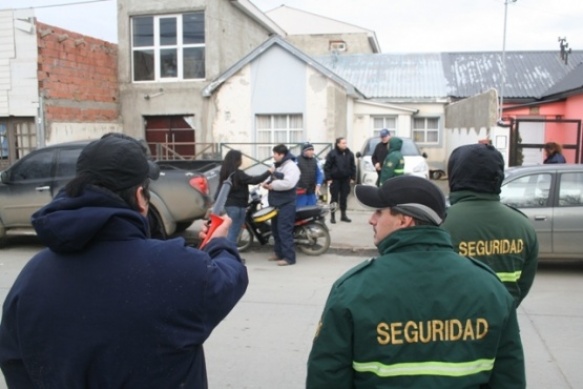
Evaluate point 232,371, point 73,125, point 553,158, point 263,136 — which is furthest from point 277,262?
point 73,125

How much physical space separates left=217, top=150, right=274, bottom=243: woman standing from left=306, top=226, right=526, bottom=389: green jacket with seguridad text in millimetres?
6028

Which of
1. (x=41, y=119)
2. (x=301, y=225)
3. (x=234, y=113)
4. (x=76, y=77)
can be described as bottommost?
(x=301, y=225)

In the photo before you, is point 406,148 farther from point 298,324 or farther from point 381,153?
point 298,324

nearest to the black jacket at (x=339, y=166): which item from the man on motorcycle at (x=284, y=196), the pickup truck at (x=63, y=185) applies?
the pickup truck at (x=63, y=185)

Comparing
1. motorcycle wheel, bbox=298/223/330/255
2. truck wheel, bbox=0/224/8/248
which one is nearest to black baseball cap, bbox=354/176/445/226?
motorcycle wheel, bbox=298/223/330/255

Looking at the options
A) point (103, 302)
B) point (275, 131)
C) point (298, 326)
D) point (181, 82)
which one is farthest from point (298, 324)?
point (181, 82)

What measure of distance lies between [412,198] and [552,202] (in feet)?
21.2

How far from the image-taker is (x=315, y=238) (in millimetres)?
8852

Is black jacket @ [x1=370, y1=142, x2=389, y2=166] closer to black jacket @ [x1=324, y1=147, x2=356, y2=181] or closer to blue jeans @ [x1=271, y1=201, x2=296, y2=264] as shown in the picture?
black jacket @ [x1=324, y1=147, x2=356, y2=181]

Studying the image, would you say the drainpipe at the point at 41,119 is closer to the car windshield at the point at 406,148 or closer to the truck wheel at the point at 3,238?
the truck wheel at the point at 3,238

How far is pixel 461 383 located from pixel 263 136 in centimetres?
1623

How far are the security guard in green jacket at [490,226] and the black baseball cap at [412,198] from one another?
1014mm

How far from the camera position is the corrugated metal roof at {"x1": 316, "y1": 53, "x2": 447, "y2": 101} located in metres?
22.9

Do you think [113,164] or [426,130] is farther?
[426,130]
